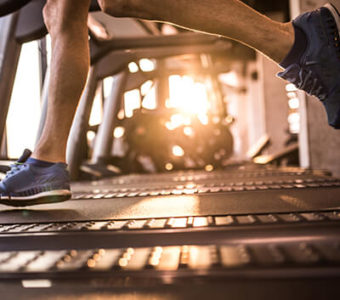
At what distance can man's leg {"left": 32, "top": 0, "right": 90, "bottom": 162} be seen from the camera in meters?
1.32

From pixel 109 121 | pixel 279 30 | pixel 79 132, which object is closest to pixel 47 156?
pixel 279 30

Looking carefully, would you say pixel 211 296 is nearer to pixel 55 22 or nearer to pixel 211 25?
pixel 211 25

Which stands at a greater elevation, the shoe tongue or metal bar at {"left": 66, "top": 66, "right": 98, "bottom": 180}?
metal bar at {"left": 66, "top": 66, "right": 98, "bottom": 180}

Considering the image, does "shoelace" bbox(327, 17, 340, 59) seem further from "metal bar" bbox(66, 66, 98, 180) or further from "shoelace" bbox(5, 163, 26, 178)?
"metal bar" bbox(66, 66, 98, 180)

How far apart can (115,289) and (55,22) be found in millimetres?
1046

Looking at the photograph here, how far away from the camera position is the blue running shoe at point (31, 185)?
1.25m

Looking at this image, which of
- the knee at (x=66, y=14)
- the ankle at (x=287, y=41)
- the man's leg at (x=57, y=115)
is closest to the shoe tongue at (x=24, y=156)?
the man's leg at (x=57, y=115)

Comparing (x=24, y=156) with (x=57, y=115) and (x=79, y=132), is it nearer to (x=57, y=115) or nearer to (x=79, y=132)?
(x=57, y=115)

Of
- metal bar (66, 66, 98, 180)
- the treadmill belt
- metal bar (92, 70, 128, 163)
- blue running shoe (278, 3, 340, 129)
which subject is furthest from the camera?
metal bar (92, 70, 128, 163)

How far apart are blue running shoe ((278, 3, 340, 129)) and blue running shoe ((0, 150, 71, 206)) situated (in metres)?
0.77

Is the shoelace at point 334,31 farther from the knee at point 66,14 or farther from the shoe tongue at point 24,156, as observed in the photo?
the shoe tongue at point 24,156

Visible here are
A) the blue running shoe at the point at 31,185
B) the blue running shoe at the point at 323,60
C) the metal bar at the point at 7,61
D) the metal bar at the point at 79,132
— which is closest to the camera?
the blue running shoe at the point at 323,60

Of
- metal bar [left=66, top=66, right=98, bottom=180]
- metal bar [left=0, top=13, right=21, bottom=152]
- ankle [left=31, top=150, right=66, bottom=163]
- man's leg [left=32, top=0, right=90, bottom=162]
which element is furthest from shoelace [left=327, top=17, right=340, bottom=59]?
metal bar [left=66, top=66, right=98, bottom=180]

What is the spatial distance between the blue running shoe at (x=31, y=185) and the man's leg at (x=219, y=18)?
1.69ft
